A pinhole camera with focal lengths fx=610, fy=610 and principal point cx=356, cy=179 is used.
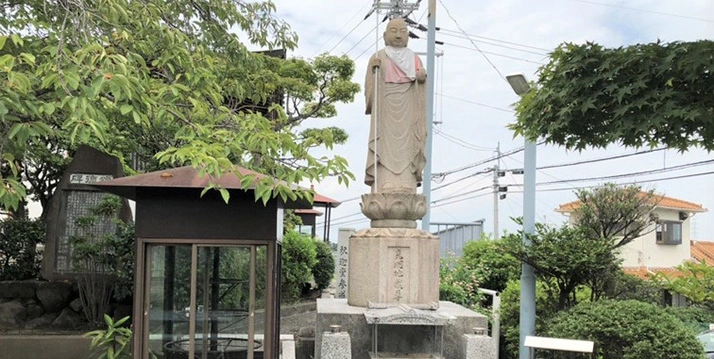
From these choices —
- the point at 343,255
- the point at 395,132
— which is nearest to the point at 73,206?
the point at 343,255

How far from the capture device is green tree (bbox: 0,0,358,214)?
4.09m

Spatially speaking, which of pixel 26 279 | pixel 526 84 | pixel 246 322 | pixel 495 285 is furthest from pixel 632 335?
pixel 26 279

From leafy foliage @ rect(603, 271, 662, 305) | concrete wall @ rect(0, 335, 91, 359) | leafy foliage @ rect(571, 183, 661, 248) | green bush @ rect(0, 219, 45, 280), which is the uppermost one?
leafy foliage @ rect(571, 183, 661, 248)

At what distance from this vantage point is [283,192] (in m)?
4.98

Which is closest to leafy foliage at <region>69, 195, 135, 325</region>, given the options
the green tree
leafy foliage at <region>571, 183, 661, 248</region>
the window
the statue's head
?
the green tree

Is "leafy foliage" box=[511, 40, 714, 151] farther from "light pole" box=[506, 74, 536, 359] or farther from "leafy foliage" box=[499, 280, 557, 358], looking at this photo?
"leafy foliage" box=[499, 280, 557, 358]

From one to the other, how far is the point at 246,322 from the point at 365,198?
310 cm

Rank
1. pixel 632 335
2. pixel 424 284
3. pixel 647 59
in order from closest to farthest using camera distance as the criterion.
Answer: pixel 647 59, pixel 632 335, pixel 424 284

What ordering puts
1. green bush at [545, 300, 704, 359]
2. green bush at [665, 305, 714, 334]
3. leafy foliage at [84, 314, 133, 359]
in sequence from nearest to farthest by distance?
1. leafy foliage at [84, 314, 133, 359]
2. green bush at [545, 300, 704, 359]
3. green bush at [665, 305, 714, 334]

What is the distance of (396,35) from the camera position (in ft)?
30.0

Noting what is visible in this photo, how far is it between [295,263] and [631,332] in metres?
10.1

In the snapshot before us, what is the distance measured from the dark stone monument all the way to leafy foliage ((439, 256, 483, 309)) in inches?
246

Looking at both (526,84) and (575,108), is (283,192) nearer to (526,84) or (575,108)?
(575,108)

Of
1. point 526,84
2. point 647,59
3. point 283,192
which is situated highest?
point 526,84
